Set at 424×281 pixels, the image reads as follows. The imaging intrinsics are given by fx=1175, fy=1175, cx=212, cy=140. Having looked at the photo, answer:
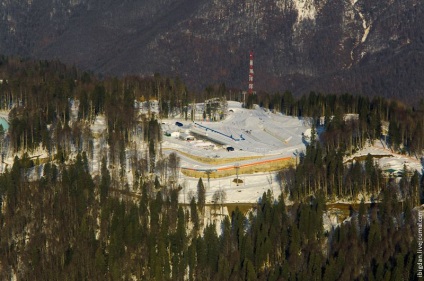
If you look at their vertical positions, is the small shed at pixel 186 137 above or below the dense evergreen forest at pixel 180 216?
above

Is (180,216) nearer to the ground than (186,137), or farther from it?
nearer to the ground

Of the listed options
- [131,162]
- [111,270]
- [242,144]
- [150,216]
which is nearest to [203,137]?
[242,144]

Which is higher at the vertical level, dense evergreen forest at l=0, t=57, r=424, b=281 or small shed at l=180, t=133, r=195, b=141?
small shed at l=180, t=133, r=195, b=141

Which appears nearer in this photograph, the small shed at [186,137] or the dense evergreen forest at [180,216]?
the dense evergreen forest at [180,216]

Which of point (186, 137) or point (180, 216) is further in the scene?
point (186, 137)

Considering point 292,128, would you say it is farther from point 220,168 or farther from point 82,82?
point 82,82

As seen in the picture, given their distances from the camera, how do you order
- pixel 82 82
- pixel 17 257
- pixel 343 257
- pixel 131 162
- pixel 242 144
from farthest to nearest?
pixel 82 82
pixel 242 144
pixel 131 162
pixel 17 257
pixel 343 257

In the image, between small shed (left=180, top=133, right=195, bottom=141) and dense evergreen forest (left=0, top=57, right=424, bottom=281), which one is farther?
small shed (left=180, top=133, right=195, bottom=141)

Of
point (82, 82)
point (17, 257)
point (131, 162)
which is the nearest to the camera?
point (17, 257)
